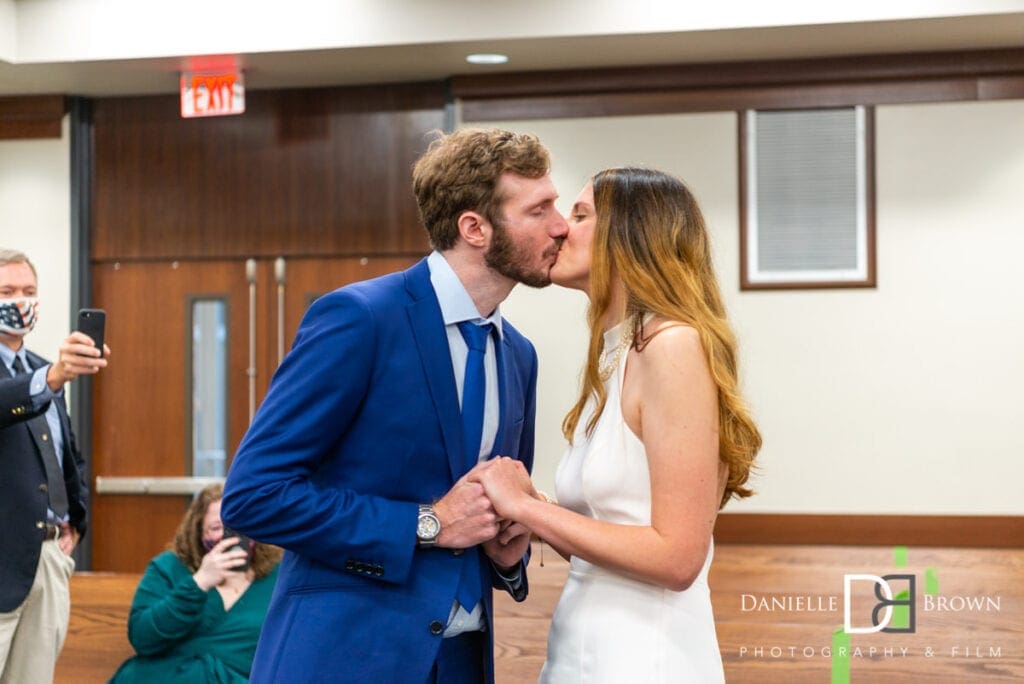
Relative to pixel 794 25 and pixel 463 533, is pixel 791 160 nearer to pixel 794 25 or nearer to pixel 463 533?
pixel 794 25

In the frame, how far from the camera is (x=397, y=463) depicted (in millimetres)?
1766

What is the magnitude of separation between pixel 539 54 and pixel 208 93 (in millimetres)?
1509

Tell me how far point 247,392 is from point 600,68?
2.26 m

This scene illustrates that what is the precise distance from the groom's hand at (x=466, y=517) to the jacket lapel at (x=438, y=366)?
0.17 feet

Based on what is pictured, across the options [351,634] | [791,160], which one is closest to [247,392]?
[791,160]

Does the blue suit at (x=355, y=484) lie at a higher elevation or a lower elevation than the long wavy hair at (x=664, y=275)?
lower

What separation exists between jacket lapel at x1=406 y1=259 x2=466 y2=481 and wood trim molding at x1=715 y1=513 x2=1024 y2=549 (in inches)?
143

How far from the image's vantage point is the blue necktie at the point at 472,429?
5.94ft

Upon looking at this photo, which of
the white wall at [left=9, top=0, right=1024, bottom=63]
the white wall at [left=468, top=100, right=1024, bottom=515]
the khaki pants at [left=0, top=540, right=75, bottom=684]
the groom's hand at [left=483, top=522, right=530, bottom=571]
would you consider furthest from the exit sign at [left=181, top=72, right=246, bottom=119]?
the groom's hand at [left=483, top=522, right=530, bottom=571]

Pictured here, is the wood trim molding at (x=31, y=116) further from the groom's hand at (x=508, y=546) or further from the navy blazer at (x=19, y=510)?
the groom's hand at (x=508, y=546)

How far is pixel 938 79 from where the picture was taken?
5.18 meters

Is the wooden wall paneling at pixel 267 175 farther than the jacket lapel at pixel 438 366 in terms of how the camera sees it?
Yes

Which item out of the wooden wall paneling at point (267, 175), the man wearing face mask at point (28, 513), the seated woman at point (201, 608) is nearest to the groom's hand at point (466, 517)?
the man wearing face mask at point (28, 513)

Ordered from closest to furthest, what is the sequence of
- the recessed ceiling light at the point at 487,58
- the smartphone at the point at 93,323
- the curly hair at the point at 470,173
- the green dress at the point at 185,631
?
the curly hair at the point at 470,173 → the smartphone at the point at 93,323 → the green dress at the point at 185,631 → the recessed ceiling light at the point at 487,58
